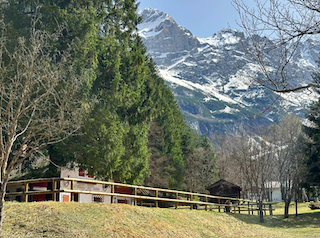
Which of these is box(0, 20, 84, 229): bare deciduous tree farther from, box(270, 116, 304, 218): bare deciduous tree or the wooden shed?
box(270, 116, 304, 218): bare deciduous tree

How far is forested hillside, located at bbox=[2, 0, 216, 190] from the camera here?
19.5 metres

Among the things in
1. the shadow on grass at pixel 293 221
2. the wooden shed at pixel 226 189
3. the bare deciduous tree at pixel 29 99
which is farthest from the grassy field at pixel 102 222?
the wooden shed at pixel 226 189

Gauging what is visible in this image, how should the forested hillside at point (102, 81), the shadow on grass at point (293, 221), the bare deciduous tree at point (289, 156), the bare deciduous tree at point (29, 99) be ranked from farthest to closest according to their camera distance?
the bare deciduous tree at point (289, 156)
the shadow on grass at point (293, 221)
the forested hillside at point (102, 81)
the bare deciduous tree at point (29, 99)

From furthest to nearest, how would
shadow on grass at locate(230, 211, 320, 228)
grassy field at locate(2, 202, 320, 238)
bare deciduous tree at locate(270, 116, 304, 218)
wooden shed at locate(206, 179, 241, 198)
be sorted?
wooden shed at locate(206, 179, 241, 198) < bare deciduous tree at locate(270, 116, 304, 218) < shadow on grass at locate(230, 211, 320, 228) < grassy field at locate(2, 202, 320, 238)

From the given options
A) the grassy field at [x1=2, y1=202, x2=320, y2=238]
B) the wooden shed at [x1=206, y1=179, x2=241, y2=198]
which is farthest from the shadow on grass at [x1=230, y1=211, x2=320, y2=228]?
the grassy field at [x1=2, y1=202, x2=320, y2=238]

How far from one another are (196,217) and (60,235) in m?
8.82

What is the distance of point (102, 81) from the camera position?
21984 mm

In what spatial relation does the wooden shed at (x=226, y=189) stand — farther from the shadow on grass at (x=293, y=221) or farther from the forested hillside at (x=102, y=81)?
the forested hillside at (x=102, y=81)

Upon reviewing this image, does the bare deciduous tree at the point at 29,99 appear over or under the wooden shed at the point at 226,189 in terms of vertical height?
over

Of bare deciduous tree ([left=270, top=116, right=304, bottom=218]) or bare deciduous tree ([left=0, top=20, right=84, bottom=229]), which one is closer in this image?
bare deciduous tree ([left=0, top=20, right=84, bottom=229])

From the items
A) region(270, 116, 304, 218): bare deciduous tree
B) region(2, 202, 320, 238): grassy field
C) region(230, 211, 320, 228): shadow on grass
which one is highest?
region(270, 116, 304, 218): bare deciduous tree

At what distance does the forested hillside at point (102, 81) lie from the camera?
19.5 meters

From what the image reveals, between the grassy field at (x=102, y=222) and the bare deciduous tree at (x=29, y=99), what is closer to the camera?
the bare deciduous tree at (x=29, y=99)

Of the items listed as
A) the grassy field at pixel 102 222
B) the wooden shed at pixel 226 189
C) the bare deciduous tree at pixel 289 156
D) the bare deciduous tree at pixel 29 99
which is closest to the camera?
the bare deciduous tree at pixel 29 99
